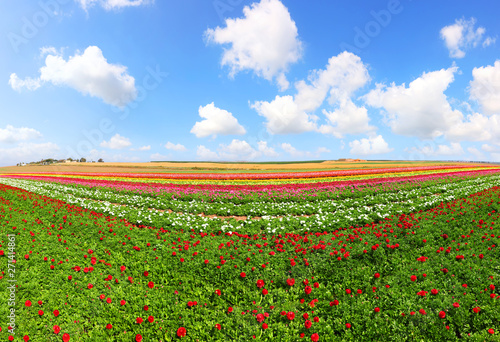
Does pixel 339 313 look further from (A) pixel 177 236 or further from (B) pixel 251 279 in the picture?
(A) pixel 177 236

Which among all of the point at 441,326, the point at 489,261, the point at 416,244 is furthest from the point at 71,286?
the point at 489,261

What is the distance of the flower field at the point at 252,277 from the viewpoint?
5273 mm

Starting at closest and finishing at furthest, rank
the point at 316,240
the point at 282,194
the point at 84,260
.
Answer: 1. the point at 84,260
2. the point at 316,240
3. the point at 282,194

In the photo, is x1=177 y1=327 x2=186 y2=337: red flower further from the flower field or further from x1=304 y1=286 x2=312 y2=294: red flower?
x1=304 y1=286 x2=312 y2=294: red flower

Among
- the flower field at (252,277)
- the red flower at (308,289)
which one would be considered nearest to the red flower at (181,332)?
the flower field at (252,277)

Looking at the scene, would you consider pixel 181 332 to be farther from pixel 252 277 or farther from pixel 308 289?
pixel 308 289

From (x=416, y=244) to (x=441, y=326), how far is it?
4.05 metres

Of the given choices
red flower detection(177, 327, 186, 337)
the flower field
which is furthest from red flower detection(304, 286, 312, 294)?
red flower detection(177, 327, 186, 337)

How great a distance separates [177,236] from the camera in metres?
9.84

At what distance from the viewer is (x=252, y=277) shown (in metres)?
7.11

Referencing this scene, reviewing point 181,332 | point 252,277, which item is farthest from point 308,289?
point 181,332

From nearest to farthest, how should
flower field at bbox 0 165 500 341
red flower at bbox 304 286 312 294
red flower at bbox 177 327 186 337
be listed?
red flower at bbox 177 327 186 337 → flower field at bbox 0 165 500 341 → red flower at bbox 304 286 312 294

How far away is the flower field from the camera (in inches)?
208

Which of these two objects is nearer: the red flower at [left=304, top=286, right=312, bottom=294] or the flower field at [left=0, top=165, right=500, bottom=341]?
the flower field at [left=0, top=165, right=500, bottom=341]
